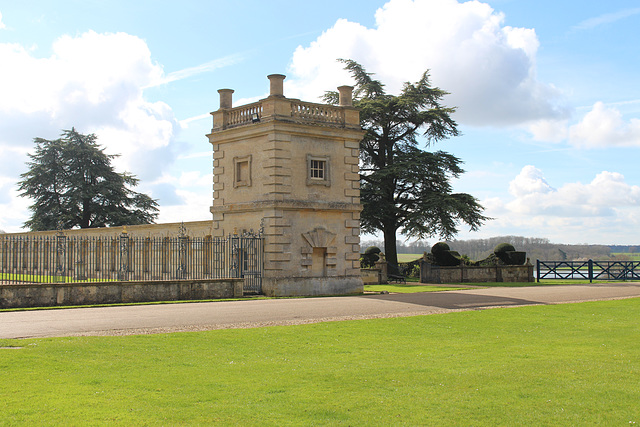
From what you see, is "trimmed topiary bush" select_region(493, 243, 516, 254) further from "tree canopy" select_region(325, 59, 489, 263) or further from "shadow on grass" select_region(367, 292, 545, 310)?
"shadow on grass" select_region(367, 292, 545, 310)

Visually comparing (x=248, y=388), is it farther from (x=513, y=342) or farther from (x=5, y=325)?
(x=5, y=325)

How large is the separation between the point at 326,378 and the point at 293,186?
1668 centimetres

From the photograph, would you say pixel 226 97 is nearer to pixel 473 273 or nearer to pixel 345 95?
pixel 345 95

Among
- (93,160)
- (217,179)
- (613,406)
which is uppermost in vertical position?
(93,160)

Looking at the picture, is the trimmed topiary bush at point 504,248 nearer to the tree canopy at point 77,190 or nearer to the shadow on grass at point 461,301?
the shadow on grass at point 461,301

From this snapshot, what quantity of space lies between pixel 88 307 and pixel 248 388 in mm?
11785

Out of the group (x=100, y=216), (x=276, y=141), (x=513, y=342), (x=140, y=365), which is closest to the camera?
(x=140, y=365)

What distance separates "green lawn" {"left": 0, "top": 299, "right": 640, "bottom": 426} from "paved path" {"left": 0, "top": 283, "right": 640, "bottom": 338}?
1.55 m

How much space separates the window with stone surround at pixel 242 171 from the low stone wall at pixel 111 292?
16.0ft

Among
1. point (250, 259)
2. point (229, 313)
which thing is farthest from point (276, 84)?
point (229, 313)

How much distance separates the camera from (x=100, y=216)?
53.3 m

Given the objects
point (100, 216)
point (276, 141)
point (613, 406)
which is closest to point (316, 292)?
point (276, 141)

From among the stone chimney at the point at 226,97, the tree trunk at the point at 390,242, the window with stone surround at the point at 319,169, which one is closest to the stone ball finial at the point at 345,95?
the window with stone surround at the point at 319,169

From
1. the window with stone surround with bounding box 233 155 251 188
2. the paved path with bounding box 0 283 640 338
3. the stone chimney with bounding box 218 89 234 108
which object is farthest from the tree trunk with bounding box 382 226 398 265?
the paved path with bounding box 0 283 640 338
